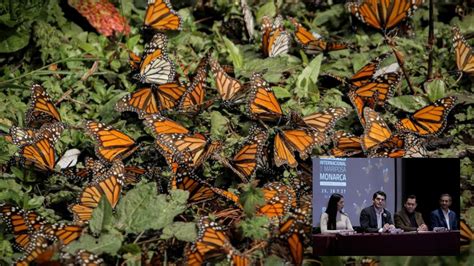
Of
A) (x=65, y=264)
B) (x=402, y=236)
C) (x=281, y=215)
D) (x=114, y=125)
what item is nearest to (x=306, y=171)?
(x=281, y=215)

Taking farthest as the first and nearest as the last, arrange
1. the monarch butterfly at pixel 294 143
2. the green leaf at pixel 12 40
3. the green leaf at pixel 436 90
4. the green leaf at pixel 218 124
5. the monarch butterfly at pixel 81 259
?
the green leaf at pixel 12 40
the green leaf at pixel 436 90
the green leaf at pixel 218 124
the monarch butterfly at pixel 294 143
the monarch butterfly at pixel 81 259

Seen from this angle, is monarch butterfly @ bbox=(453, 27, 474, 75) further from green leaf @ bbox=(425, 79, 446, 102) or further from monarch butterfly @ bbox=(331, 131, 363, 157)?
monarch butterfly @ bbox=(331, 131, 363, 157)

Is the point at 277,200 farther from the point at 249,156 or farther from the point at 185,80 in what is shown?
the point at 185,80

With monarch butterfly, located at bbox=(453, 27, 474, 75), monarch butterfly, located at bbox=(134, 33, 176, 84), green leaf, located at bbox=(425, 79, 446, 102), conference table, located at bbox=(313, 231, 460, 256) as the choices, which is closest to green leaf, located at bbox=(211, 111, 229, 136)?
monarch butterfly, located at bbox=(134, 33, 176, 84)

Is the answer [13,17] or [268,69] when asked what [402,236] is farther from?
[13,17]

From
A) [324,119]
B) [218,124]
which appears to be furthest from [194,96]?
[324,119]

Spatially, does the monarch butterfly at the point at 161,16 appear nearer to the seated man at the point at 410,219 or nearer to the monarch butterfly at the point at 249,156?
the monarch butterfly at the point at 249,156

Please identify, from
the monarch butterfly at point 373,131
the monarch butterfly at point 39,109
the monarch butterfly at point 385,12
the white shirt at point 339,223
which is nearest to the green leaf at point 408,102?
the monarch butterfly at point 373,131
